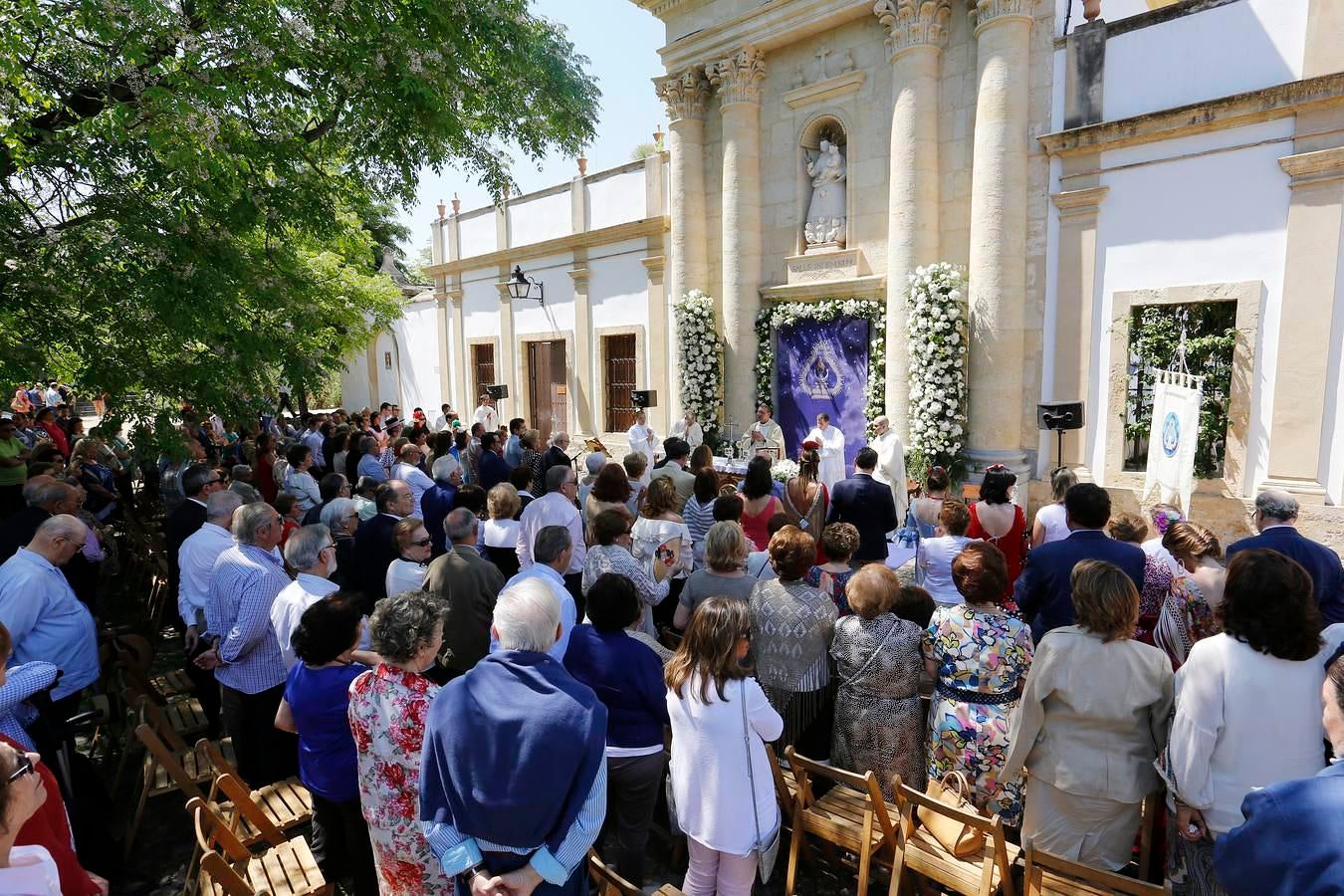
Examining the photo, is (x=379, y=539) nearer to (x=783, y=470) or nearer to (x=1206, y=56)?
(x=783, y=470)

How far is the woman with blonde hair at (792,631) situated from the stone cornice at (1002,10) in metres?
8.74

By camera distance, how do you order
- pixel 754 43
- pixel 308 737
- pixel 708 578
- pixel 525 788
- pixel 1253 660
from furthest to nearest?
pixel 754 43 < pixel 708 578 < pixel 308 737 < pixel 1253 660 < pixel 525 788

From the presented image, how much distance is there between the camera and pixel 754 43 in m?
12.1

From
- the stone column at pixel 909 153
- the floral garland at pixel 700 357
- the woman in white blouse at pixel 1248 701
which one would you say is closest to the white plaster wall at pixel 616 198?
the floral garland at pixel 700 357

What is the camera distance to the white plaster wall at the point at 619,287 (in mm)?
14820

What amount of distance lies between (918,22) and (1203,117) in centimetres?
379

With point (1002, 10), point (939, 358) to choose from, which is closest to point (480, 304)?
point (939, 358)

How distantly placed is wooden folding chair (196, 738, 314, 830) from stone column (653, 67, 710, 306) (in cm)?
1094

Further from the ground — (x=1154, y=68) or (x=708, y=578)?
(x=1154, y=68)

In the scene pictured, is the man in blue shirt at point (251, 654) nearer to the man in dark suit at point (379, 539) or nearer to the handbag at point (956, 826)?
the man in dark suit at point (379, 539)

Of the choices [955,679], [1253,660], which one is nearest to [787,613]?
[955,679]

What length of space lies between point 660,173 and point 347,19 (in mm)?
9596

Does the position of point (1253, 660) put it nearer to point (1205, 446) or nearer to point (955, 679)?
point (955, 679)

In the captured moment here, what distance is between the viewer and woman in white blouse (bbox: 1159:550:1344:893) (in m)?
2.45
